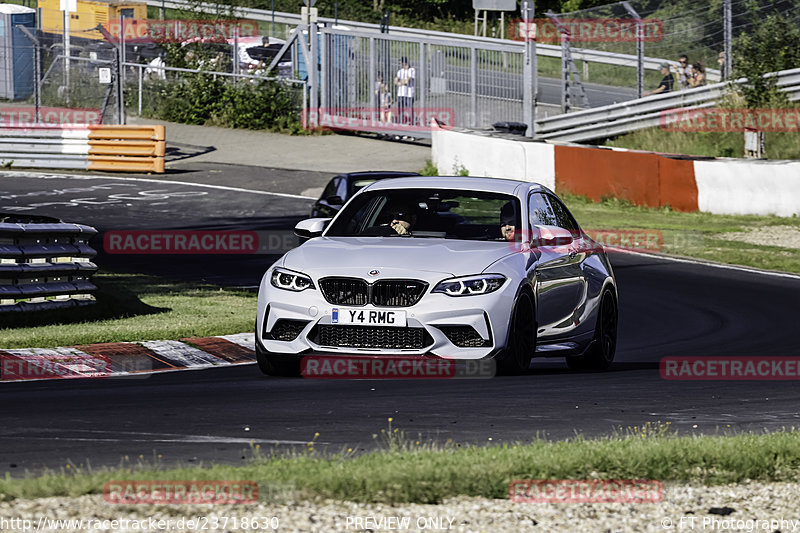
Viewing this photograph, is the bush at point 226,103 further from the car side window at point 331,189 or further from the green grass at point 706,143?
the car side window at point 331,189

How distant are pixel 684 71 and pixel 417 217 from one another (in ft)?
77.9

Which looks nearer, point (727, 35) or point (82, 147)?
point (727, 35)

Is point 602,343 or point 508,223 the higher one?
point 508,223

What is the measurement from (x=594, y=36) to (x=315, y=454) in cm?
2722

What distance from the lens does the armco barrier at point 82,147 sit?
3369cm

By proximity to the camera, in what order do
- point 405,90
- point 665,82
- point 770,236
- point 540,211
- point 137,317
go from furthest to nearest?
1. point 405,90
2. point 665,82
3. point 770,236
4. point 137,317
5. point 540,211

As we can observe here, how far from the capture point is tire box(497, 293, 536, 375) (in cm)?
966

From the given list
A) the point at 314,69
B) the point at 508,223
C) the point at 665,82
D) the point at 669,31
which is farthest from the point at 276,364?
the point at 314,69

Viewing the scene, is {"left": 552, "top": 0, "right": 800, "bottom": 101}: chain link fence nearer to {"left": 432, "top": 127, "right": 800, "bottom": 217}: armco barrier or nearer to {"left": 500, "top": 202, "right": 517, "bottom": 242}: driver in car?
{"left": 432, "top": 127, "right": 800, "bottom": 217}: armco barrier

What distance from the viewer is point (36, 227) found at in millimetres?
12930

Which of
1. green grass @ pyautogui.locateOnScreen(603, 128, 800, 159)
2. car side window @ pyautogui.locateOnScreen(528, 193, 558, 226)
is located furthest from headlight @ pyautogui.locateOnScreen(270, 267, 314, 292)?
green grass @ pyautogui.locateOnScreen(603, 128, 800, 159)

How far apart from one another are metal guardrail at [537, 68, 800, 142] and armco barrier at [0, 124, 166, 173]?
32.5 feet

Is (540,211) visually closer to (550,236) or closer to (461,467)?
(550,236)

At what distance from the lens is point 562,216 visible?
11.7 m
